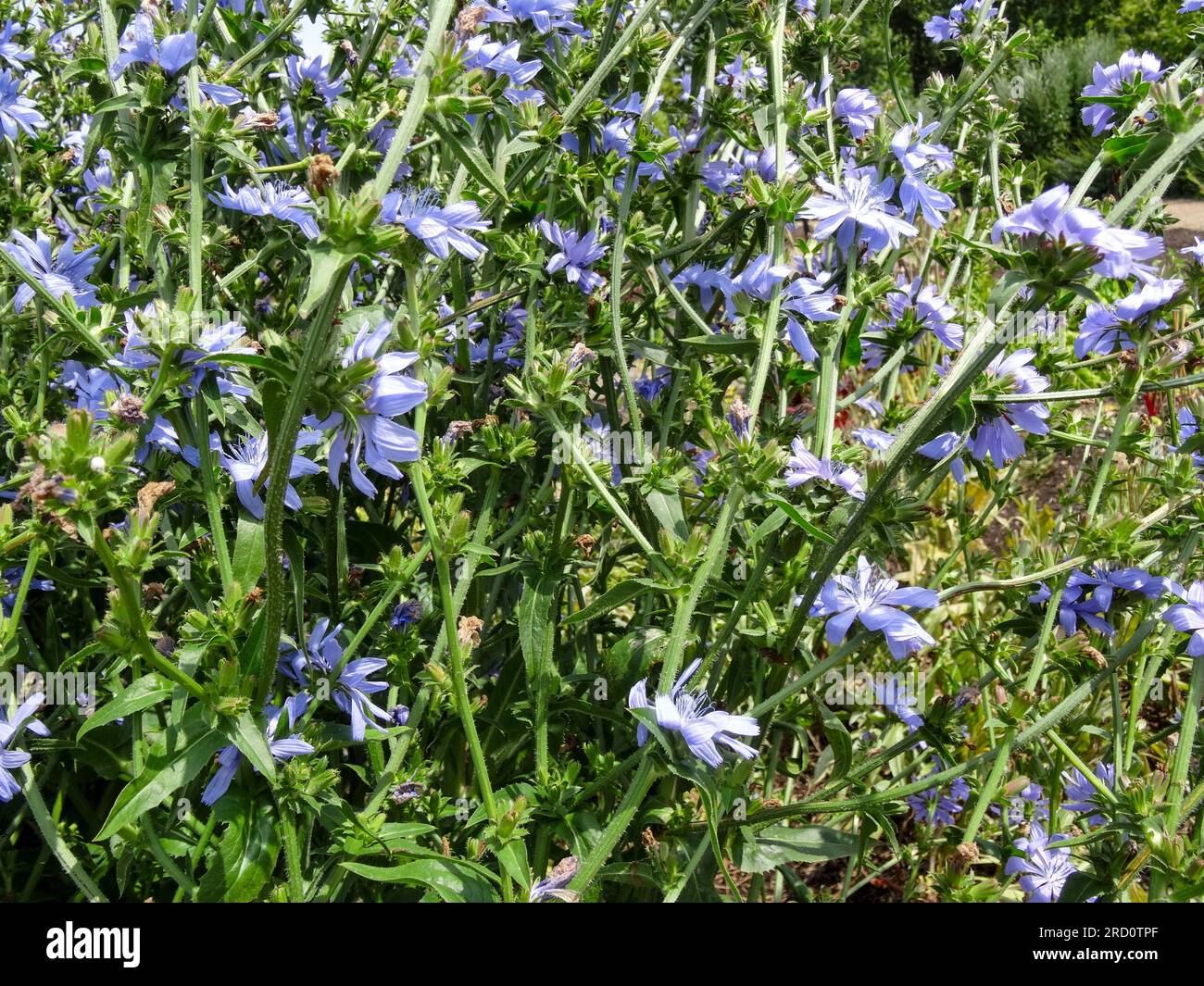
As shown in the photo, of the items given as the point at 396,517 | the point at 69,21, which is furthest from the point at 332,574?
the point at 69,21

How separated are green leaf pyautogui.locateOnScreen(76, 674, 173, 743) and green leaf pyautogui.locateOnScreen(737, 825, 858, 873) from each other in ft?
4.39

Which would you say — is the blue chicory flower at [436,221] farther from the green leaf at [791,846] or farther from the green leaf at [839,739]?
the green leaf at [791,846]

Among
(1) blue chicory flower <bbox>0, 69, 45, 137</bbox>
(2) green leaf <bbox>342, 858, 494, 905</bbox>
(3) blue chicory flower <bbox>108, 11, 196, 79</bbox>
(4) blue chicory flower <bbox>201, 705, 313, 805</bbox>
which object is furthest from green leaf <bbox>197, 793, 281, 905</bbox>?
(1) blue chicory flower <bbox>0, 69, 45, 137</bbox>

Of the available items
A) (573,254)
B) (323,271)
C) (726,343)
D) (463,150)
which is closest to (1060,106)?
(573,254)

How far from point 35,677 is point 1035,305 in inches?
97.6

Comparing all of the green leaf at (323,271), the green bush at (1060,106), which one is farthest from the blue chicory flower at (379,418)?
the green bush at (1060,106)

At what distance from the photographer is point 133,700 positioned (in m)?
1.88

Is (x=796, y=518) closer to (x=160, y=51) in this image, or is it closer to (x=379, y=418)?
(x=379, y=418)

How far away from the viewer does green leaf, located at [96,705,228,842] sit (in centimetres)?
180

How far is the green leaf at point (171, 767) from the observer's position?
180cm

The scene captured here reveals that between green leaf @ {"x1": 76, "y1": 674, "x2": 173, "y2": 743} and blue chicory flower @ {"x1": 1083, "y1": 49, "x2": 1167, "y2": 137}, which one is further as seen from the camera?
blue chicory flower @ {"x1": 1083, "y1": 49, "x2": 1167, "y2": 137}

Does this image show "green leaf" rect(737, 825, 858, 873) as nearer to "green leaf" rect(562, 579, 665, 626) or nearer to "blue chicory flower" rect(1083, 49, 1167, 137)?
"green leaf" rect(562, 579, 665, 626)

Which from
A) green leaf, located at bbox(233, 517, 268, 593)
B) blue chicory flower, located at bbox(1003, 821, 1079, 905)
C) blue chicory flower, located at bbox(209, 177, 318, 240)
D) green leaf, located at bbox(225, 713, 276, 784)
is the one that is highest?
blue chicory flower, located at bbox(209, 177, 318, 240)

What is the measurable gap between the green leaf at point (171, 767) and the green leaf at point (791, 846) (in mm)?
1237
